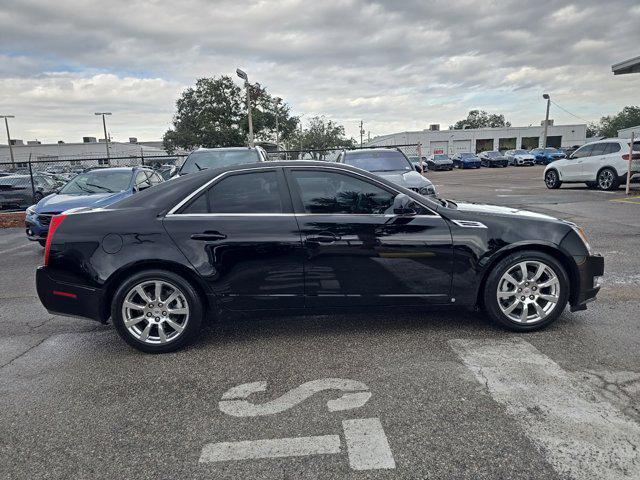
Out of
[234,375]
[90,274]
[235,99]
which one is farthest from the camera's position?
[235,99]

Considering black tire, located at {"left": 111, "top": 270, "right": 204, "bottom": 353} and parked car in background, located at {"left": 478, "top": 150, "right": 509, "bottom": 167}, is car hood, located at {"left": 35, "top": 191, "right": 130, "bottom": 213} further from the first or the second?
parked car in background, located at {"left": 478, "top": 150, "right": 509, "bottom": 167}

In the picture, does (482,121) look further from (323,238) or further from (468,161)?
(323,238)

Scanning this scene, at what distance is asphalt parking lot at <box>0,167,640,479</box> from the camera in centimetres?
233

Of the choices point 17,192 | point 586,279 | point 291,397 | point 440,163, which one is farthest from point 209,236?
point 440,163

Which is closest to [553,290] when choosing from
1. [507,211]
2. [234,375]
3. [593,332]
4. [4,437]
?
[593,332]

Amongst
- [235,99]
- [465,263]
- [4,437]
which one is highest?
[235,99]

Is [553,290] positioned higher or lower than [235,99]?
lower

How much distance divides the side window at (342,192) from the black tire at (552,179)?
15.2 m

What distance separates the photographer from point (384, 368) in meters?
3.32

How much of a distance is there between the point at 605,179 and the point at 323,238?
15.1 m

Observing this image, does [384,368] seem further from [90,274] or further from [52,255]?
[52,255]

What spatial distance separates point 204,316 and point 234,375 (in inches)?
29.5

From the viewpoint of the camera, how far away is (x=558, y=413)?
105 inches

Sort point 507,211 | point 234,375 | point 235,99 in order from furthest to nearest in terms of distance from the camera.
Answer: point 235,99 → point 507,211 → point 234,375
